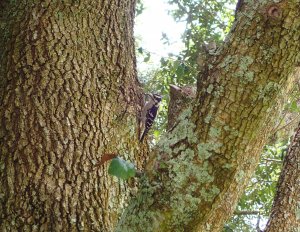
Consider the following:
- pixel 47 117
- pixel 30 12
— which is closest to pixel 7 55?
pixel 30 12

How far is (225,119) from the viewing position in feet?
5.31

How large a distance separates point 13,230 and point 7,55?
897 millimetres

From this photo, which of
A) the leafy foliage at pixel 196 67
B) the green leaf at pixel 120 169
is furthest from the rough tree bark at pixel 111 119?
the leafy foliage at pixel 196 67

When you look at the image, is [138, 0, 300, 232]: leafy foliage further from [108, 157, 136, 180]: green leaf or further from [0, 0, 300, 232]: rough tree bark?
[108, 157, 136, 180]: green leaf

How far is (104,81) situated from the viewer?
249 cm

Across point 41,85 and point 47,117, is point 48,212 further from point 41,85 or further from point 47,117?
point 41,85

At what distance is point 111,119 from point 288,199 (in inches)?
41.4

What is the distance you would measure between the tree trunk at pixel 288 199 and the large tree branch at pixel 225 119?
98 cm

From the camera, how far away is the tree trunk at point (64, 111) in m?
2.11

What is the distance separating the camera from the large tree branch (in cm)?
159

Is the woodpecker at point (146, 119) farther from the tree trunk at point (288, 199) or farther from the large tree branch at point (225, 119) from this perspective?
the large tree branch at point (225, 119)

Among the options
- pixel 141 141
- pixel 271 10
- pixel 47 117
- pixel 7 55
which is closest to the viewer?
pixel 271 10

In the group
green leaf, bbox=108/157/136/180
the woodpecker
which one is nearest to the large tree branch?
green leaf, bbox=108/157/136/180

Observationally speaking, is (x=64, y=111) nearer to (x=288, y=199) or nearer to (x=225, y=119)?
(x=225, y=119)
